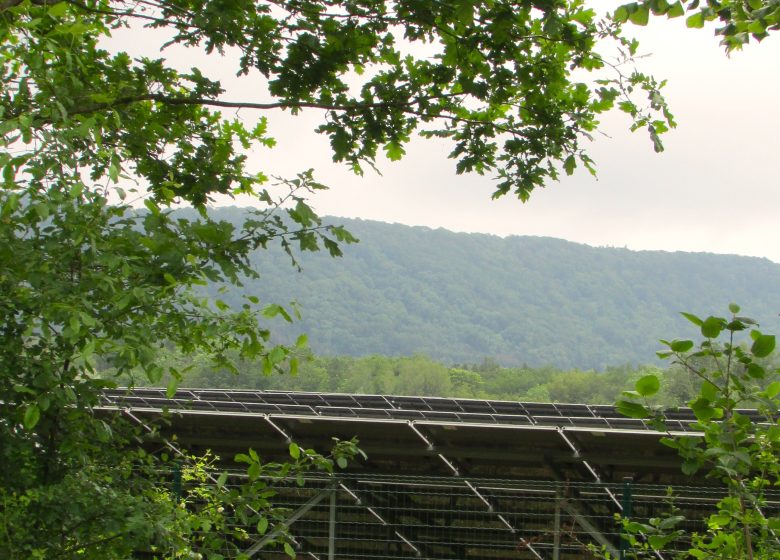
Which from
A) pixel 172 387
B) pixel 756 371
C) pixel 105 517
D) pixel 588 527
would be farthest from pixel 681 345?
pixel 588 527

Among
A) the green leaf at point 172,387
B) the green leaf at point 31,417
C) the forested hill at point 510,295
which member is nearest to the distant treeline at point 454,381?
the forested hill at point 510,295

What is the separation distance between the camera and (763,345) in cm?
243

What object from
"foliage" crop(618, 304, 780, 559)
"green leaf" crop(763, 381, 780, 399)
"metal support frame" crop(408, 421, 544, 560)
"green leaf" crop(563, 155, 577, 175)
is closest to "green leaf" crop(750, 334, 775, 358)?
"foliage" crop(618, 304, 780, 559)

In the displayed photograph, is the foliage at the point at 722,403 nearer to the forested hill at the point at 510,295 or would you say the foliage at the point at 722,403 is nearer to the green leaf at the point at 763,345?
the green leaf at the point at 763,345

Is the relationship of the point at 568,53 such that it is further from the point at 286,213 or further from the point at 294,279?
the point at 294,279

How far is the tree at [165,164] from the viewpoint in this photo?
11.5 feet

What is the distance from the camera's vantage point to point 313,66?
631cm

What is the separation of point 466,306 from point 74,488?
16581cm

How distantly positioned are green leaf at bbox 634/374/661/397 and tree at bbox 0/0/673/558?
4.28ft

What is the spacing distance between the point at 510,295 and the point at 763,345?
6765 inches

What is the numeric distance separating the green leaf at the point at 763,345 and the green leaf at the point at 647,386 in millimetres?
280

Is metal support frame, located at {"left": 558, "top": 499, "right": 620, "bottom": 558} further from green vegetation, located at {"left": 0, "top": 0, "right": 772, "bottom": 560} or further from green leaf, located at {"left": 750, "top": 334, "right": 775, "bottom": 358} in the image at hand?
green leaf, located at {"left": 750, "top": 334, "right": 775, "bottom": 358}

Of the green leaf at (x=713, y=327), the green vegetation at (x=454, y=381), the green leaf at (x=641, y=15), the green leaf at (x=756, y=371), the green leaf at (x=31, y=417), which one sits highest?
the green leaf at (x=641, y=15)

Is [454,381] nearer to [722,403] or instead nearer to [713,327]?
[722,403]
